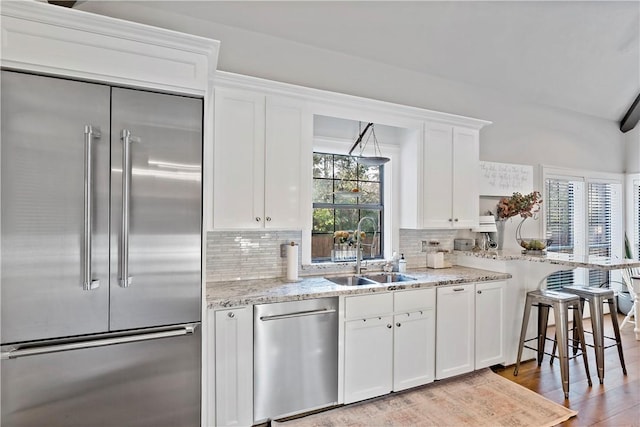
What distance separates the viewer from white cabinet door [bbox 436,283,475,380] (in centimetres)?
290

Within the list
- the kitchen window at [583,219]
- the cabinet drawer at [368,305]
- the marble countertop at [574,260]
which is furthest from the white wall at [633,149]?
the cabinet drawer at [368,305]

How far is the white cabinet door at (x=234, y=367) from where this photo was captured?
2166 millimetres

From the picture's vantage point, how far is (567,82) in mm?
4328

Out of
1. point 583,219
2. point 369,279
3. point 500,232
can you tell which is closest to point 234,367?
point 369,279

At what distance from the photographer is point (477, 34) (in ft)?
11.0

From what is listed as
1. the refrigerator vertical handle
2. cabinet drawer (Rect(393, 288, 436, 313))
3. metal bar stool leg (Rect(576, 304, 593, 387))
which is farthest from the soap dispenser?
the refrigerator vertical handle

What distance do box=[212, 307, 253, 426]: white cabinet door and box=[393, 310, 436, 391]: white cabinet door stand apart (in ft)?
3.79

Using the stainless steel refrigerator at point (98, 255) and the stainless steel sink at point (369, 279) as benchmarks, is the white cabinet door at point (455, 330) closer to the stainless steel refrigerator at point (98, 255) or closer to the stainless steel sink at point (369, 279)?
the stainless steel sink at point (369, 279)

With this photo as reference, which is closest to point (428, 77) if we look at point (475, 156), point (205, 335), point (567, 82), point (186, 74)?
point (475, 156)

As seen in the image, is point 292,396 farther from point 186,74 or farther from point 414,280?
point 186,74

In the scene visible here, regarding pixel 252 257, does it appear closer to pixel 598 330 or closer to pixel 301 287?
pixel 301 287

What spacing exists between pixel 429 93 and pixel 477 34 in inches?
27.3

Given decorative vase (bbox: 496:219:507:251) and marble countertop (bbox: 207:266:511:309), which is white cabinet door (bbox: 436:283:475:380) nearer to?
marble countertop (bbox: 207:266:511:309)

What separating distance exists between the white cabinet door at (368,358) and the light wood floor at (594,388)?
4.30ft
